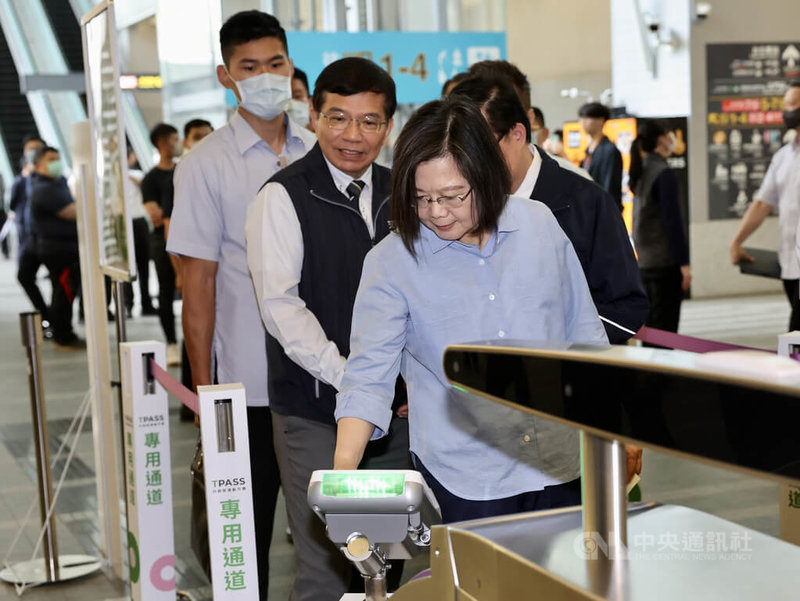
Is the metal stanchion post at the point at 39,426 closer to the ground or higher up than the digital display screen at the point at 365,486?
closer to the ground

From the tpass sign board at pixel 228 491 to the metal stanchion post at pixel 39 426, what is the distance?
6.56ft

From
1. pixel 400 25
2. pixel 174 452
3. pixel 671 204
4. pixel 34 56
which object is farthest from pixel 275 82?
pixel 34 56

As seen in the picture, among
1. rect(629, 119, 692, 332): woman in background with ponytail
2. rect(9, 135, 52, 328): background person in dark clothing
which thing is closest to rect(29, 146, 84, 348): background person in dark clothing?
rect(9, 135, 52, 328): background person in dark clothing

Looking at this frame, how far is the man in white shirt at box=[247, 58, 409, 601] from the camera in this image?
2.74m

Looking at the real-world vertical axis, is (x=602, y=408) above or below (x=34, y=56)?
below

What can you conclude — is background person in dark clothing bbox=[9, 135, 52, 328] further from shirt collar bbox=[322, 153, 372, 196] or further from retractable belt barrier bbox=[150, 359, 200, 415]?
shirt collar bbox=[322, 153, 372, 196]

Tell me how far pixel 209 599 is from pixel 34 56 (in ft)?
63.5

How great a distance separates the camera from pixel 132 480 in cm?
346

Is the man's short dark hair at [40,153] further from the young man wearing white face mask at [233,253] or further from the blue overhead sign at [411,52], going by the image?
the young man wearing white face mask at [233,253]

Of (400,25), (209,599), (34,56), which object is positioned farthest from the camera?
(34,56)

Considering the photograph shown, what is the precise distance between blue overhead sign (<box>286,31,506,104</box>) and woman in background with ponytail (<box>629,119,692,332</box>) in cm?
176

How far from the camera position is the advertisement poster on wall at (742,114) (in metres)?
11.8

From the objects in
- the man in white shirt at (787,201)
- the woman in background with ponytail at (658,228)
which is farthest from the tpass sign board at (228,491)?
the woman in background with ponytail at (658,228)

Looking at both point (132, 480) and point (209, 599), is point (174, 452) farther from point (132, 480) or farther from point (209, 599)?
point (132, 480)
